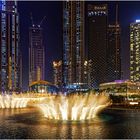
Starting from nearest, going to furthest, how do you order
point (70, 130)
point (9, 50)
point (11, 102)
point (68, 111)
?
point (70, 130), point (68, 111), point (11, 102), point (9, 50)

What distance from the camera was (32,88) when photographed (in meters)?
185

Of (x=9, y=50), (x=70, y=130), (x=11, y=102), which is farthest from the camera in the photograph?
(x=9, y=50)

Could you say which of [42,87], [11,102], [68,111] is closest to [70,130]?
[68,111]

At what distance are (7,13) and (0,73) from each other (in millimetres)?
36508

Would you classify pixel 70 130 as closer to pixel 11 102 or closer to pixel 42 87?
pixel 11 102

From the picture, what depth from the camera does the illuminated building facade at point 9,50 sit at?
177 m

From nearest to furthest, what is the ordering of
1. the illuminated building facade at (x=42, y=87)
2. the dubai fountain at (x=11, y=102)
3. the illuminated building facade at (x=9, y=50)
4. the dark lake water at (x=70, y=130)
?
the dark lake water at (x=70, y=130)
the dubai fountain at (x=11, y=102)
the illuminated building facade at (x=9, y=50)
the illuminated building facade at (x=42, y=87)

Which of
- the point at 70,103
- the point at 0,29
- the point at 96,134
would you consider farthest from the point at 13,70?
the point at 96,134

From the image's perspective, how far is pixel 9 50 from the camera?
181625 mm

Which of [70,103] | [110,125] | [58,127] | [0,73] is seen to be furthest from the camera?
[0,73]

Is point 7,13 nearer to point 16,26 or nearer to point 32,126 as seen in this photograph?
point 16,26

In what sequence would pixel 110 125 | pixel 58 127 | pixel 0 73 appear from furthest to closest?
pixel 0 73
pixel 110 125
pixel 58 127

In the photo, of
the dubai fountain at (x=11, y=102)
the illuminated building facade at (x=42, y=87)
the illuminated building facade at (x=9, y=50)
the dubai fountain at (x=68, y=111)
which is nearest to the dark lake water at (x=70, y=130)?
the dubai fountain at (x=68, y=111)

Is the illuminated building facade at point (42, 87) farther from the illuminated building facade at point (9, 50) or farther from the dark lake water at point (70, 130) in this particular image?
the dark lake water at point (70, 130)
